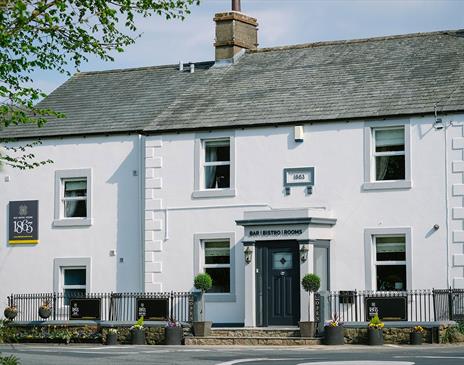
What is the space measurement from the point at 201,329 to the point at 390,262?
5588mm

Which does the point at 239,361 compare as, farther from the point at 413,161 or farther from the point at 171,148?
the point at 171,148

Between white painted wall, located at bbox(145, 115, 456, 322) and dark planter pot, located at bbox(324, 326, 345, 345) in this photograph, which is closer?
dark planter pot, located at bbox(324, 326, 345, 345)

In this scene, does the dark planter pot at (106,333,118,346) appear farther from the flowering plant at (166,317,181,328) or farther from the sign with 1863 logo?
the sign with 1863 logo

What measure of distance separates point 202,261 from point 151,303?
215 centimetres

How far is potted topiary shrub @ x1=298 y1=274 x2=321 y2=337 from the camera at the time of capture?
29.0 meters

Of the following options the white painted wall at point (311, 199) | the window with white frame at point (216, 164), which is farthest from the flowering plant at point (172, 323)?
the window with white frame at point (216, 164)

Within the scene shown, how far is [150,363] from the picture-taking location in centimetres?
2150

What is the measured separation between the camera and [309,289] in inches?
1158

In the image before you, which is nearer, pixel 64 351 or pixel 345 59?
pixel 64 351

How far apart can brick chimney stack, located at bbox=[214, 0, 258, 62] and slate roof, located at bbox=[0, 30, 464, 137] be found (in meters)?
0.47

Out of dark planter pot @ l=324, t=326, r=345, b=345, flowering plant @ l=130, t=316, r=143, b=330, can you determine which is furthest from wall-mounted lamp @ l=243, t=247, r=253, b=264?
dark planter pot @ l=324, t=326, r=345, b=345

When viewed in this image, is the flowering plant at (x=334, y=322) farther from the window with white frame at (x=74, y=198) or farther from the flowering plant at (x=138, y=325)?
the window with white frame at (x=74, y=198)

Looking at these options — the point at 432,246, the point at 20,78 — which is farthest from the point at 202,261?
the point at 20,78

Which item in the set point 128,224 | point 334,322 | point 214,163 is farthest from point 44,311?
point 334,322
